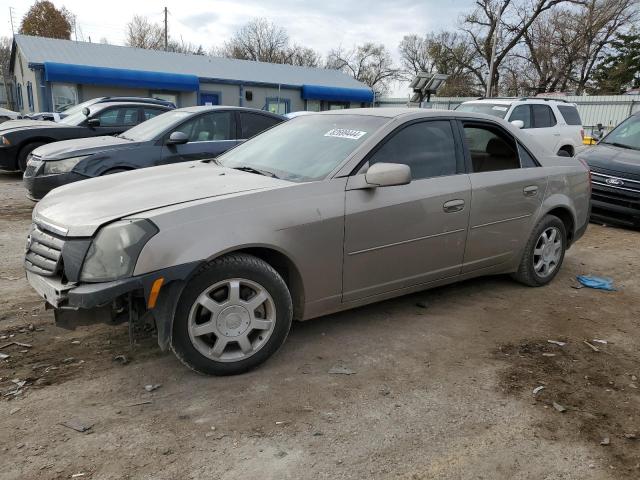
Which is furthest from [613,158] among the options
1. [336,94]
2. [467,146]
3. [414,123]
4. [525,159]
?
Answer: [336,94]

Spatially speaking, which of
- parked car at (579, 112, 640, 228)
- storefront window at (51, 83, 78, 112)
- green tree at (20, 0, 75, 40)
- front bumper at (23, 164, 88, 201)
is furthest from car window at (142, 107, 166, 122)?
green tree at (20, 0, 75, 40)

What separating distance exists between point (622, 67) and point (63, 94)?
132 ft

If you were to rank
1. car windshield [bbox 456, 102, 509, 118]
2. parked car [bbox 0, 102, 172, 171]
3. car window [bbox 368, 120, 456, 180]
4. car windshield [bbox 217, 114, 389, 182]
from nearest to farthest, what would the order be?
1. car windshield [bbox 217, 114, 389, 182]
2. car window [bbox 368, 120, 456, 180]
3. parked car [bbox 0, 102, 172, 171]
4. car windshield [bbox 456, 102, 509, 118]

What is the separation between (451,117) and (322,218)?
167 centimetres

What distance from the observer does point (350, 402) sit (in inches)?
120

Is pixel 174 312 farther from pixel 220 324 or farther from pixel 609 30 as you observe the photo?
pixel 609 30

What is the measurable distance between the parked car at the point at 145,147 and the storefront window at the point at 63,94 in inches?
767

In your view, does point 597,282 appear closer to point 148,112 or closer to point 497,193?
point 497,193

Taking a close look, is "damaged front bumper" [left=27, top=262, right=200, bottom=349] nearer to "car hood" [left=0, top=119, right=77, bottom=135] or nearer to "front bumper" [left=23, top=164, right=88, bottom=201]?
"front bumper" [left=23, top=164, right=88, bottom=201]

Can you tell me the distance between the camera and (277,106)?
30859 millimetres

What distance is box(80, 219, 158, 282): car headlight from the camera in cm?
288

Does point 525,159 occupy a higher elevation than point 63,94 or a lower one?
lower

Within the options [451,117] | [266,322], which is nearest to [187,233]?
[266,322]

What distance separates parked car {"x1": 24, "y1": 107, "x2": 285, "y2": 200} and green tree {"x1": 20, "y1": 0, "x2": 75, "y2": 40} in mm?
58666
